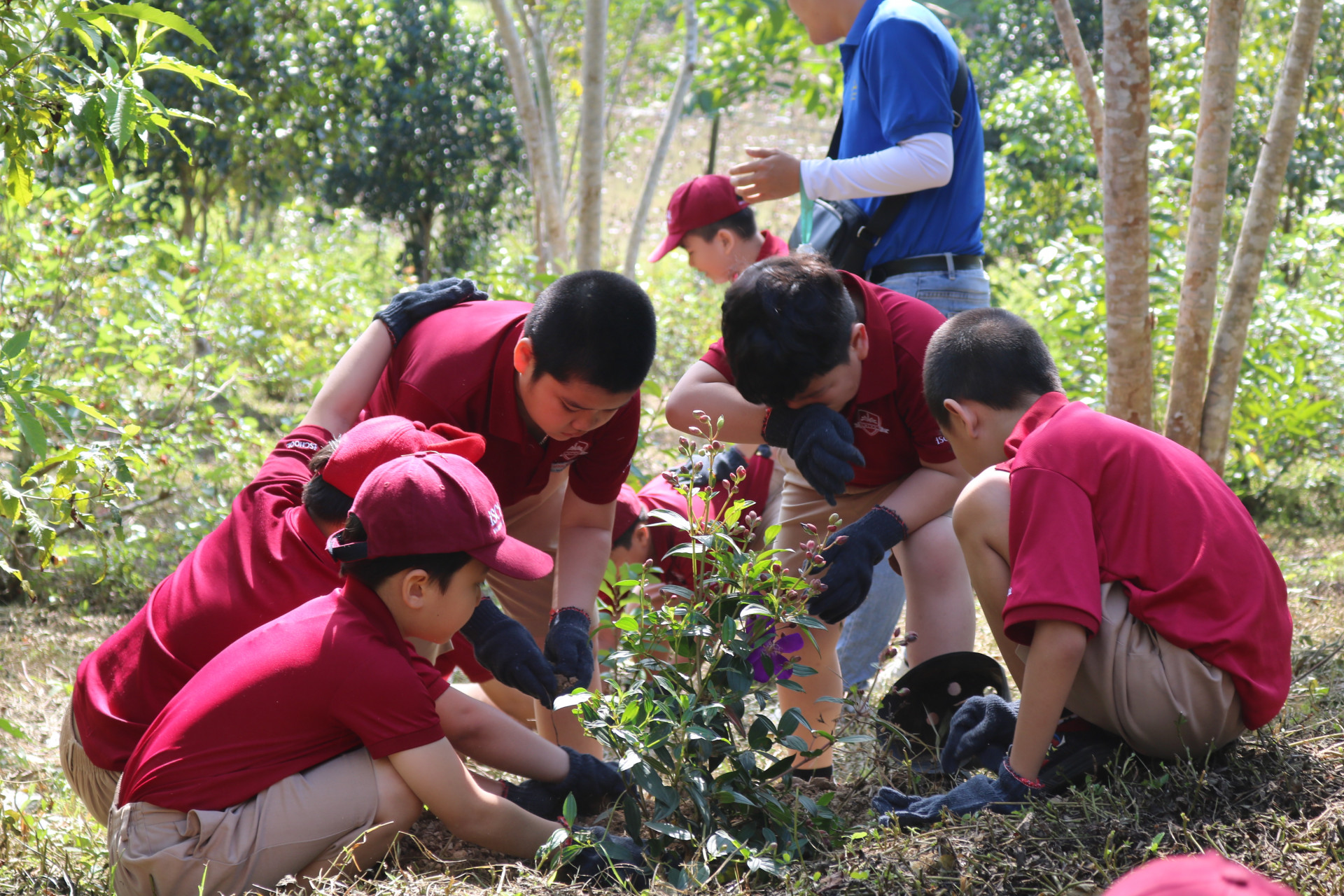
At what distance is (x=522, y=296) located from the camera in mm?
5477

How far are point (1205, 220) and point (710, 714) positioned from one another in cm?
278

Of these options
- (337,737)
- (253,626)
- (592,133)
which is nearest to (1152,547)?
(337,737)

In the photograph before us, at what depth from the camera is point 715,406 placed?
8.68ft

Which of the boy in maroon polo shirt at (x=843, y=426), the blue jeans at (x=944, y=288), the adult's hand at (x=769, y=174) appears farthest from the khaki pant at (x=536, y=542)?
the blue jeans at (x=944, y=288)

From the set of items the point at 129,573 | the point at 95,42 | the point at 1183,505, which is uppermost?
the point at 95,42

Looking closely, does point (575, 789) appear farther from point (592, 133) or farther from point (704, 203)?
point (592, 133)

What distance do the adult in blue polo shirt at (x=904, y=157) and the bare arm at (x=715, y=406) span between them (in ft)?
2.10

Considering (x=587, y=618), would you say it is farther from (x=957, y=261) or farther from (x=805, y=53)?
(x=805, y=53)

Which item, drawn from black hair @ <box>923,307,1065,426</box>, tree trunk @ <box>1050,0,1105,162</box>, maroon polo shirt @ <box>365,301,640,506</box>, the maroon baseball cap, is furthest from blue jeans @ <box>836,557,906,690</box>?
tree trunk @ <box>1050,0,1105,162</box>

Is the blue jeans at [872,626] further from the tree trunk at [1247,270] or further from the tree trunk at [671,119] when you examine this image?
the tree trunk at [671,119]

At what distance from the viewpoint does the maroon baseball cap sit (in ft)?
6.24

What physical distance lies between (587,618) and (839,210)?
1346mm

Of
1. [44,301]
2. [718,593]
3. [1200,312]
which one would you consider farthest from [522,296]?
[718,593]

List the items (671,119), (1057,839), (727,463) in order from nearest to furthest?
A: (1057,839) → (727,463) → (671,119)
